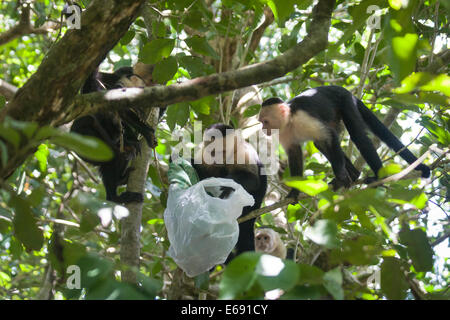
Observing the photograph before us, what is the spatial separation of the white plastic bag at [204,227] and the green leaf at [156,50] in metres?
0.89

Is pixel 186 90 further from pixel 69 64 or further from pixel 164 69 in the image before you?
pixel 164 69

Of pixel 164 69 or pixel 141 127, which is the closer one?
pixel 164 69

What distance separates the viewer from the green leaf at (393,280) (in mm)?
1759

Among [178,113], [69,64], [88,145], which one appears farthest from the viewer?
[178,113]

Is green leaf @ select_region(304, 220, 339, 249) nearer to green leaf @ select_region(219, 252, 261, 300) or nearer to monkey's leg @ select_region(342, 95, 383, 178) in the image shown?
green leaf @ select_region(219, 252, 261, 300)

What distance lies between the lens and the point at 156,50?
290 cm

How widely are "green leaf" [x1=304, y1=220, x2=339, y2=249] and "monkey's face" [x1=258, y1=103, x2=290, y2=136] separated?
268 cm

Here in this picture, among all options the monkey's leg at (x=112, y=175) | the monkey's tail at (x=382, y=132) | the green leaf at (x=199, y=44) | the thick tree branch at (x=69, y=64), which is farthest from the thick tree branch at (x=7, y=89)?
the monkey's tail at (x=382, y=132)

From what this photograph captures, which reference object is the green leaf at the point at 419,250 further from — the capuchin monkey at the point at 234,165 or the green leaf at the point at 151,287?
the capuchin monkey at the point at 234,165

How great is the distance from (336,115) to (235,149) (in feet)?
3.17

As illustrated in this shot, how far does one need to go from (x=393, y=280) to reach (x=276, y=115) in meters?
2.49

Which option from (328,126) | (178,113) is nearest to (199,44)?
(178,113)

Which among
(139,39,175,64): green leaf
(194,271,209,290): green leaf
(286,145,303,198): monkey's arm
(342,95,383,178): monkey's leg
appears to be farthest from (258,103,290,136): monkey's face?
(194,271,209,290): green leaf
